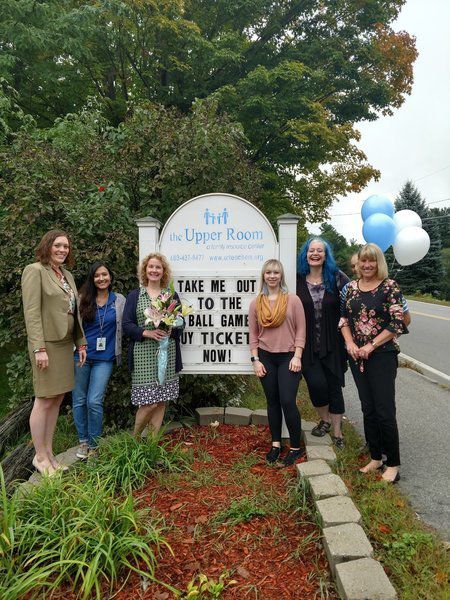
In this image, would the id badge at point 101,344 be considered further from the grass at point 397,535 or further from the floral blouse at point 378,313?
the floral blouse at point 378,313

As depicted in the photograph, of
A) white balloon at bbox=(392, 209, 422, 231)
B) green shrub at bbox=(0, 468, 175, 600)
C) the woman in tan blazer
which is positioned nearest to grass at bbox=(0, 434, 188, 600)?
green shrub at bbox=(0, 468, 175, 600)

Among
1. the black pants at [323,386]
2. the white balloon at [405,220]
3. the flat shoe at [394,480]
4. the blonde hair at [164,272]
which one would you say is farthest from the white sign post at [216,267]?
the white balloon at [405,220]

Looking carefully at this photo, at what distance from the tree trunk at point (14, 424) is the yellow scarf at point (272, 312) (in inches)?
124

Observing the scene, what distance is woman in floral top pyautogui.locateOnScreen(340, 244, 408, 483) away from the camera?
330cm

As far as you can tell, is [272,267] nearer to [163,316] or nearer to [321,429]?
[163,316]

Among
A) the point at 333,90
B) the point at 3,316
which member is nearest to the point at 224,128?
the point at 3,316

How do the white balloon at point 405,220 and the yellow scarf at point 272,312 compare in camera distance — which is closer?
the yellow scarf at point 272,312

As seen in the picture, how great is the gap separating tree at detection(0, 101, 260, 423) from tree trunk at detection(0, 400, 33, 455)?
0.15m

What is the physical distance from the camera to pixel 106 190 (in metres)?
4.59

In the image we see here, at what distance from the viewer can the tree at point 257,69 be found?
9.57m

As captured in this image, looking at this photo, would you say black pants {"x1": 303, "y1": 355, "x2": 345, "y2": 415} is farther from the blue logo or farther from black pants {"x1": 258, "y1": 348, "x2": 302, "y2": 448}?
the blue logo

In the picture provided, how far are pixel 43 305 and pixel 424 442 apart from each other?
3774mm

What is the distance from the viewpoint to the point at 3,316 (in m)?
4.95

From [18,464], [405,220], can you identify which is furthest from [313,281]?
Answer: [405,220]
